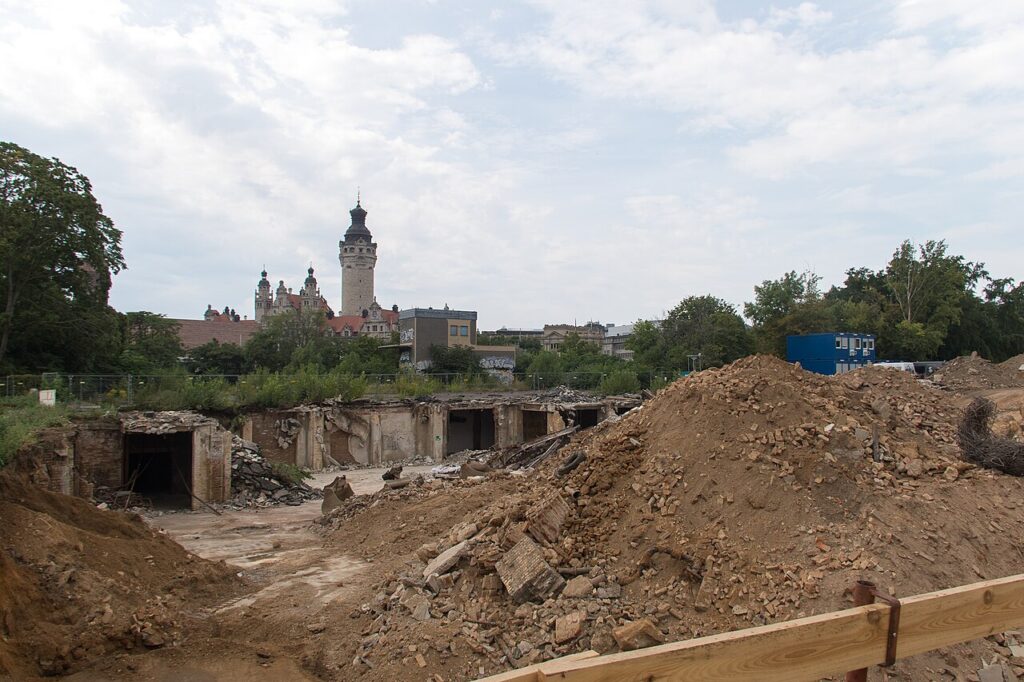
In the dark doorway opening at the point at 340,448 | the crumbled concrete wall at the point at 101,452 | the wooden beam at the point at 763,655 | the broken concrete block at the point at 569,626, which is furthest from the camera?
the dark doorway opening at the point at 340,448

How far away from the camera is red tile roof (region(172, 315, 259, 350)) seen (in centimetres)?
6844

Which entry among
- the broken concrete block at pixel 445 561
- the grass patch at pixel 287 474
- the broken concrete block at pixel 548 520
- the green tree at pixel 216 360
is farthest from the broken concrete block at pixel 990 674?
the green tree at pixel 216 360

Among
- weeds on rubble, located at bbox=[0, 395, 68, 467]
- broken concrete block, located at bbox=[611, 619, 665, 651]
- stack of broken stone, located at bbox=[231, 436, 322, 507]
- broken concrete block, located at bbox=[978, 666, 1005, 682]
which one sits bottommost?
stack of broken stone, located at bbox=[231, 436, 322, 507]

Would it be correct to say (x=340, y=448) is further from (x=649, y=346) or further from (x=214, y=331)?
(x=214, y=331)

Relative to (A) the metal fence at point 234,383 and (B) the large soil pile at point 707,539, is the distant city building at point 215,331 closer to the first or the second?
(A) the metal fence at point 234,383

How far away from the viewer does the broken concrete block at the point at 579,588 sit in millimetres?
6602

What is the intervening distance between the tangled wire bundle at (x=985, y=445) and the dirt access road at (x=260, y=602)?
27.0 feet

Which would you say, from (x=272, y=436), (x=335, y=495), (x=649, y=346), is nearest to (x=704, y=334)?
(x=649, y=346)

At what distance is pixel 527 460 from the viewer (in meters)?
18.0

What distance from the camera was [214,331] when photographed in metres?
71.7

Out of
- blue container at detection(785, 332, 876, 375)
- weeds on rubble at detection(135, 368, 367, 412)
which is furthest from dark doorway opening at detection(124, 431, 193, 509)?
blue container at detection(785, 332, 876, 375)

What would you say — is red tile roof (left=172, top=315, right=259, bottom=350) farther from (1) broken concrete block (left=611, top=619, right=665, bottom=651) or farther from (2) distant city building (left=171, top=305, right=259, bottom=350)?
(1) broken concrete block (left=611, top=619, right=665, bottom=651)

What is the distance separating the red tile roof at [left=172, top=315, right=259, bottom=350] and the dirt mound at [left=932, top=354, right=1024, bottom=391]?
62.0 meters

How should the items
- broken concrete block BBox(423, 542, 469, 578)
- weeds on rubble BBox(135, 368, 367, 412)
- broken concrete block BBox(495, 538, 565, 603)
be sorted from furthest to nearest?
weeds on rubble BBox(135, 368, 367, 412) → broken concrete block BBox(423, 542, 469, 578) → broken concrete block BBox(495, 538, 565, 603)
